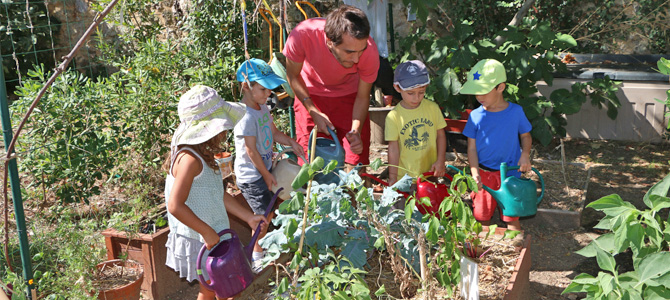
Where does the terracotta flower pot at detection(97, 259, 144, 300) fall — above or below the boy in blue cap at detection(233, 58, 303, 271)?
below

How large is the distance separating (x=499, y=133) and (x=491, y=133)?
0.16 ft

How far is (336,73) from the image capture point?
3875mm

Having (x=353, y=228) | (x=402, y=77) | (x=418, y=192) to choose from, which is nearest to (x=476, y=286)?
(x=353, y=228)

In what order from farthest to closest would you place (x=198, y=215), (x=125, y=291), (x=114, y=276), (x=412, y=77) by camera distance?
1. (x=412, y=77)
2. (x=114, y=276)
3. (x=125, y=291)
4. (x=198, y=215)

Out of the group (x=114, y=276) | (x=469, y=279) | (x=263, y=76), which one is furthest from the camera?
(x=263, y=76)

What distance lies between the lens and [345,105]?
13.3 ft

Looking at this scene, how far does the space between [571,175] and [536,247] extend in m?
1.20

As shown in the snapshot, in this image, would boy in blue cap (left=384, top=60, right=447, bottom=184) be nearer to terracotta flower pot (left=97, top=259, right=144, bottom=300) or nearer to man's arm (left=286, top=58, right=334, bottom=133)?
man's arm (left=286, top=58, right=334, bottom=133)

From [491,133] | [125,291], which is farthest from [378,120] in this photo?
[125,291]

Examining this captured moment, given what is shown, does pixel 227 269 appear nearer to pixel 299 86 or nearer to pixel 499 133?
pixel 299 86

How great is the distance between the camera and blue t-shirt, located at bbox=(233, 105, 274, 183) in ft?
11.0

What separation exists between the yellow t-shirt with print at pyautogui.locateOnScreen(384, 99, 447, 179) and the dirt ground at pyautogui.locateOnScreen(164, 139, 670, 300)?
0.93 meters

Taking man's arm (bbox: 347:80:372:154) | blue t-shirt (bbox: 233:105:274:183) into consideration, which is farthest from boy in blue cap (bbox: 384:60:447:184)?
blue t-shirt (bbox: 233:105:274:183)

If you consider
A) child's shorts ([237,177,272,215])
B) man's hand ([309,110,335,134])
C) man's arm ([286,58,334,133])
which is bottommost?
child's shorts ([237,177,272,215])
